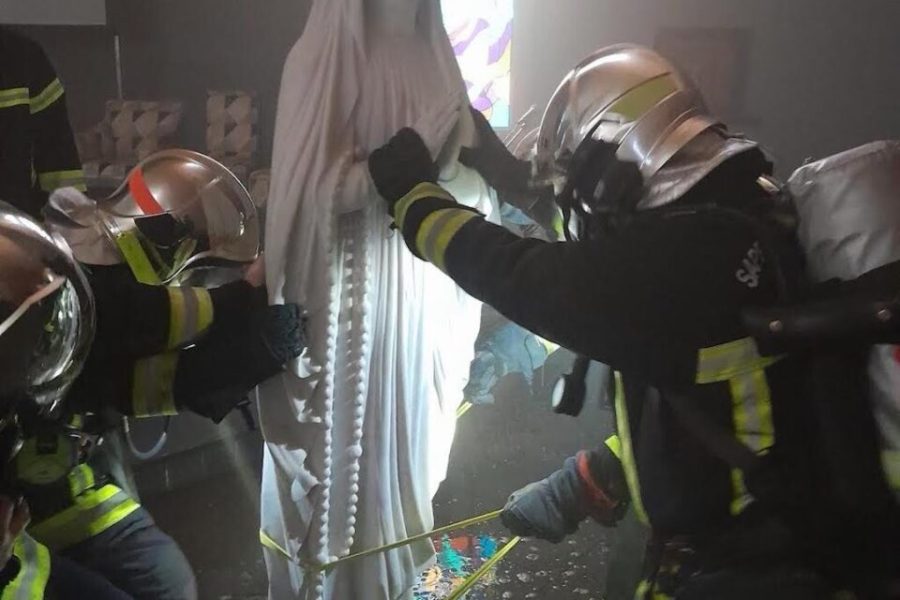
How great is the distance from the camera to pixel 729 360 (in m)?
0.92

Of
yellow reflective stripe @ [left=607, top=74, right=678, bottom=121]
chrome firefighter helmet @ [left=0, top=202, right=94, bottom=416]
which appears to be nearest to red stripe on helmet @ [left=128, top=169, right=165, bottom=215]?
chrome firefighter helmet @ [left=0, top=202, right=94, bottom=416]

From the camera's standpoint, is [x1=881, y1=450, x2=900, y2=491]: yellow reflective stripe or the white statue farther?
the white statue

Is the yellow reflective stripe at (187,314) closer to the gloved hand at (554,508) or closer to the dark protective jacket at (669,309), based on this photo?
the dark protective jacket at (669,309)

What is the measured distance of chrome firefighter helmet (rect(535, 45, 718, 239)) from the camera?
A: 1000 millimetres

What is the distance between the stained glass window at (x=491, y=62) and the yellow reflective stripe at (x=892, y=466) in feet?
3.74

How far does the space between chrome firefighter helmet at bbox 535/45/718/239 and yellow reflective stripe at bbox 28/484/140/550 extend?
0.69 m

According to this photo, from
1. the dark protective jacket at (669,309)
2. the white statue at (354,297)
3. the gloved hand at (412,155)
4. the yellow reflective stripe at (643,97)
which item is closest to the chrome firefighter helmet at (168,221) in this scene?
the white statue at (354,297)

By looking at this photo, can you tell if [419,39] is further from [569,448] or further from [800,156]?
[569,448]

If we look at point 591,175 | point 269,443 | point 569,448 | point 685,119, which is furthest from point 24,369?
point 569,448

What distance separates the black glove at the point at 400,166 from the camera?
1104 mm

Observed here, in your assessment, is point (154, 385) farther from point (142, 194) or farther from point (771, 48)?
point (771, 48)

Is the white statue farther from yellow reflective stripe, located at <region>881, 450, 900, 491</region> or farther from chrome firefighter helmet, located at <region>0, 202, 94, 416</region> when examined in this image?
yellow reflective stripe, located at <region>881, 450, 900, 491</region>

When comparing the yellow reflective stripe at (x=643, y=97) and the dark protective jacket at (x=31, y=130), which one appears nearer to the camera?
the yellow reflective stripe at (x=643, y=97)

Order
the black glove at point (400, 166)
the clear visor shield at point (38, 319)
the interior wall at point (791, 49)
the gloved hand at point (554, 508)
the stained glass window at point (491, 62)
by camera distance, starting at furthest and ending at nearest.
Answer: the stained glass window at point (491, 62) < the interior wall at point (791, 49) < the gloved hand at point (554, 508) < the black glove at point (400, 166) < the clear visor shield at point (38, 319)
